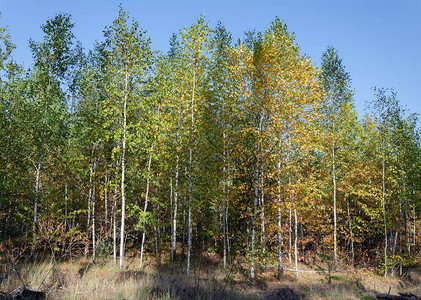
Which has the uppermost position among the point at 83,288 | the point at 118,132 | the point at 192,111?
the point at 192,111

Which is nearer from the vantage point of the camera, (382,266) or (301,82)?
(301,82)

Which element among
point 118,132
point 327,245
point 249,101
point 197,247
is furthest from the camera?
point 197,247

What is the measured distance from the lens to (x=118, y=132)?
11242 millimetres

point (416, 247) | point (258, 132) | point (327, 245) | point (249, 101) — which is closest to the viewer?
point (258, 132)

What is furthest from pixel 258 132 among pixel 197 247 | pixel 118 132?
pixel 197 247

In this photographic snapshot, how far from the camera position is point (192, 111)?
12.8 m

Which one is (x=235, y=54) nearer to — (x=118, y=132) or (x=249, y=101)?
(x=249, y=101)

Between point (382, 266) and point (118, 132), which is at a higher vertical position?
point (118, 132)

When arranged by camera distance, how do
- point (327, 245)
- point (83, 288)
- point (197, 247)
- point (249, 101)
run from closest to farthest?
point (83, 288) → point (249, 101) → point (327, 245) → point (197, 247)

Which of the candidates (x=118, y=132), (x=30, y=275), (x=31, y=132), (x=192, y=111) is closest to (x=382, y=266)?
(x=192, y=111)

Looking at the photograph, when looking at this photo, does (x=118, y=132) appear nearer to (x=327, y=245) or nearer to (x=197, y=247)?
(x=197, y=247)

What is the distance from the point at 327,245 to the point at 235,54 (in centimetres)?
1530

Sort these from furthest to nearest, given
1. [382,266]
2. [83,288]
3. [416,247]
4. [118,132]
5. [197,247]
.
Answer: [197,247]
[416,247]
[382,266]
[118,132]
[83,288]

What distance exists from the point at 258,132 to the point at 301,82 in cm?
335
